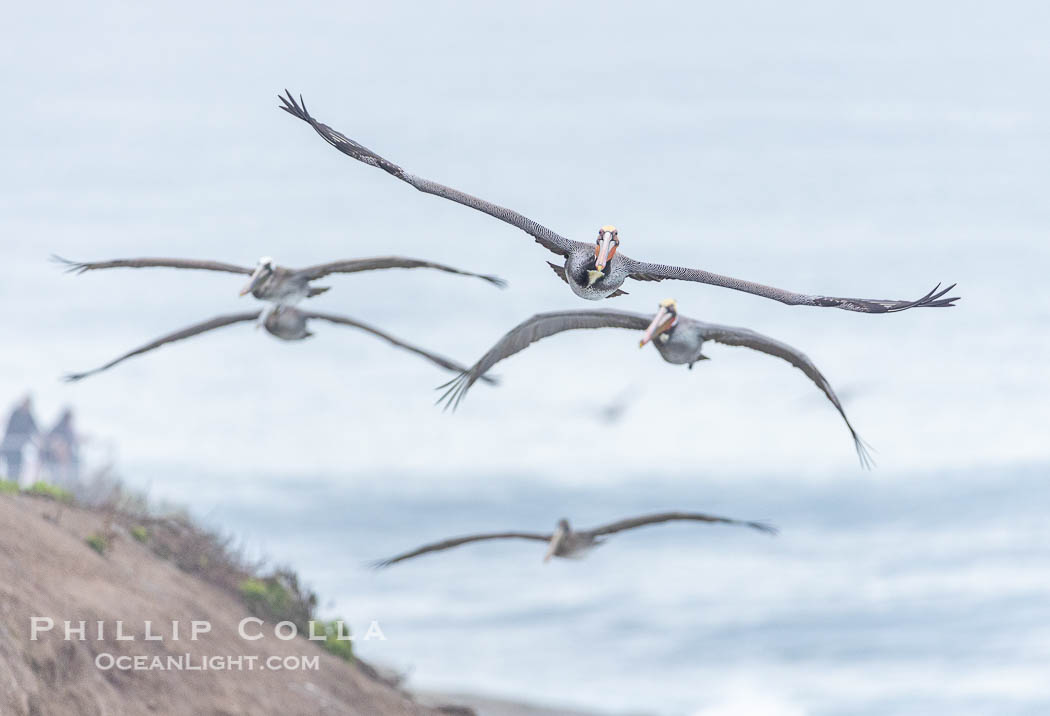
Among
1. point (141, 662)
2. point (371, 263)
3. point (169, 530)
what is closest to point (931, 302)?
point (371, 263)

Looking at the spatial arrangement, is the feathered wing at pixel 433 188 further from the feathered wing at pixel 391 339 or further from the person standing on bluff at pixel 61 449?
the person standing on bluff at pixel 61 449

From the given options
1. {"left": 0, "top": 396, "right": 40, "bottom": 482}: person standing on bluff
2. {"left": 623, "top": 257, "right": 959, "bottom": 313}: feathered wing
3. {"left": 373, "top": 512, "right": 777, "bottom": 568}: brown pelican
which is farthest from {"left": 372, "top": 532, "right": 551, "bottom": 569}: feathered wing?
{"left": 0, "top": 396, "right": 40, "bottom": 482}: person standing on bluff

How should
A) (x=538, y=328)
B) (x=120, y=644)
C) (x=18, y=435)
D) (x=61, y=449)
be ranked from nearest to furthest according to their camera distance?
(x=538, y=328) → (x=120, y=644) → (x=18, y=435) → (x=61, y=449)

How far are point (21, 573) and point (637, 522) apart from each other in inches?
283

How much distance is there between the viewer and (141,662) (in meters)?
17.8

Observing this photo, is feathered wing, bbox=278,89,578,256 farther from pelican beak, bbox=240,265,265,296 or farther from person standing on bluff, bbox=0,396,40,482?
person standing on bluff, bbox=0,396,40,482

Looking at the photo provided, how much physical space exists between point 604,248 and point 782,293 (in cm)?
186

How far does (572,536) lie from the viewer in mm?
19172

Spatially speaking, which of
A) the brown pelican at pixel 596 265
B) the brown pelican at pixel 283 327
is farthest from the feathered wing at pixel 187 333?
the brown pelican at pixel 596 265

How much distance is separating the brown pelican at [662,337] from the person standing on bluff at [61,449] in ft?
94.4

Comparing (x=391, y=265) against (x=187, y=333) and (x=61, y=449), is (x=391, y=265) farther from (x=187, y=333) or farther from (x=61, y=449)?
(x=61, y=449)

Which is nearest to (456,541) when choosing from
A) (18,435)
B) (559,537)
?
(559,537)

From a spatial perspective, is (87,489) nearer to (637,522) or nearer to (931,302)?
(637,522)

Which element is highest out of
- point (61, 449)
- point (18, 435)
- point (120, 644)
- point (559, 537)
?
point (61, 449)
